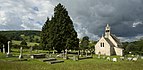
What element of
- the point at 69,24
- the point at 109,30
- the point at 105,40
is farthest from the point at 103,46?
the point at 69,24

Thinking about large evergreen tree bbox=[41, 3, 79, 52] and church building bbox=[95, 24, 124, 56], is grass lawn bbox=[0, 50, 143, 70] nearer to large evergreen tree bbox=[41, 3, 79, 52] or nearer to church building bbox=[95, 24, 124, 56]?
large evergreen tree bbox=[41, 3, 79, 52]

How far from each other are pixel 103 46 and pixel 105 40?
2370 mm

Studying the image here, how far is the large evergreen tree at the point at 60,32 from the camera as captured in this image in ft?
202

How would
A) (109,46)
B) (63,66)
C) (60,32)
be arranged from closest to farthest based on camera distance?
(63,66), (60,32), (109,46)

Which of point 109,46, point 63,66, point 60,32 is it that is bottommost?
point 63,66

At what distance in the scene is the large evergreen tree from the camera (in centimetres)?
6160

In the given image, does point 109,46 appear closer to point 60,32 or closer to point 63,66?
point 60,32

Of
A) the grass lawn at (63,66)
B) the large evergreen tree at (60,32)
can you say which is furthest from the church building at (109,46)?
the grass lawn at (63,66)

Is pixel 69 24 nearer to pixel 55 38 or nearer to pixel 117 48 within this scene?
pixel 55 38

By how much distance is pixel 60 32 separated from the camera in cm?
6269

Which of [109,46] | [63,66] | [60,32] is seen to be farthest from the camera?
[109,46]

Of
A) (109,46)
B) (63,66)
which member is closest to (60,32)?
(109,46)

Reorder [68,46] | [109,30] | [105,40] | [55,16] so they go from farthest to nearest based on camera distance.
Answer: [109,30]
[105,40]
[55,16]
[68,46]

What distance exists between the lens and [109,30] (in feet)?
263
